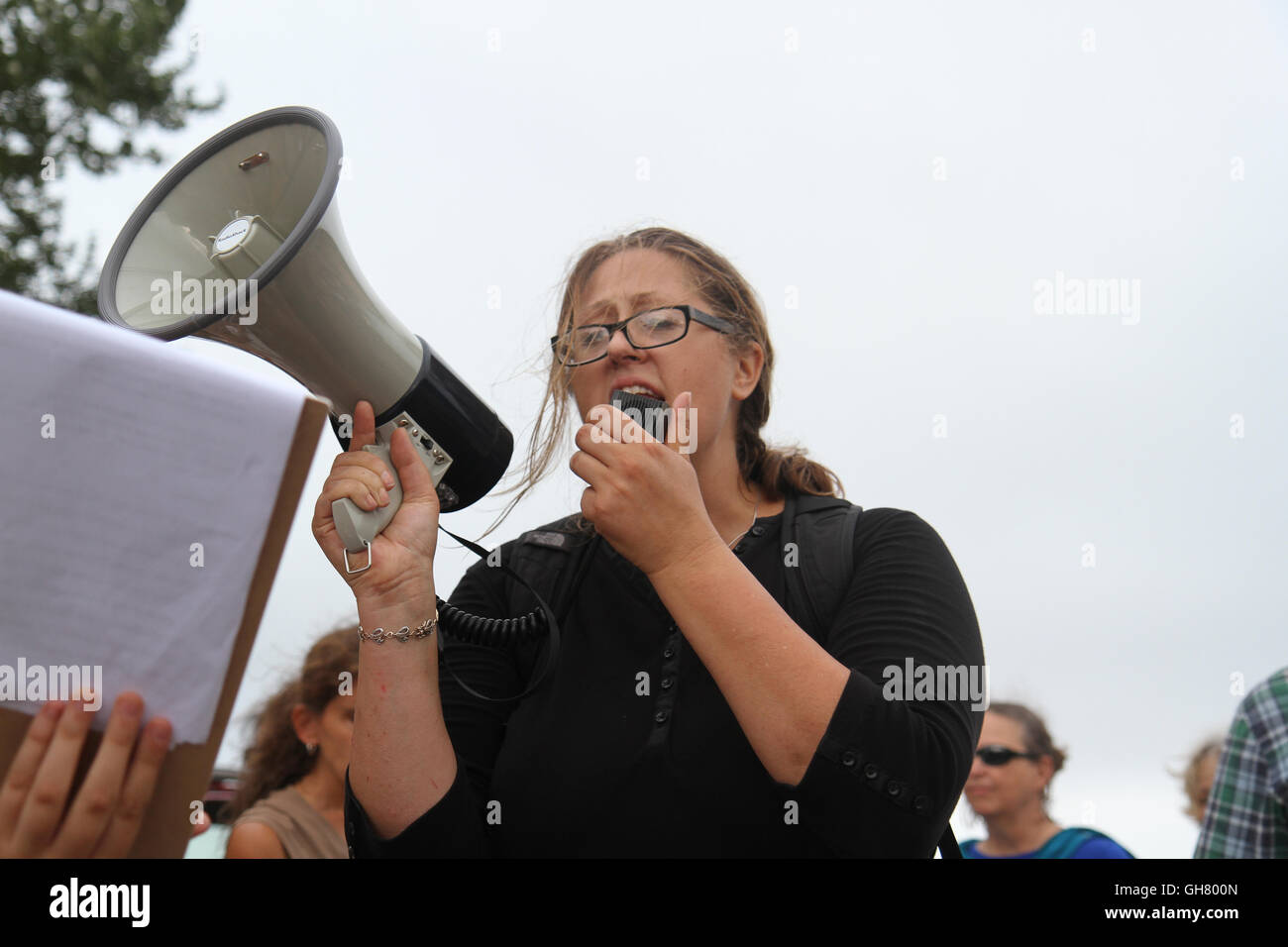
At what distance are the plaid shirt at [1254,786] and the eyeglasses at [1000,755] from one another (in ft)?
8.32

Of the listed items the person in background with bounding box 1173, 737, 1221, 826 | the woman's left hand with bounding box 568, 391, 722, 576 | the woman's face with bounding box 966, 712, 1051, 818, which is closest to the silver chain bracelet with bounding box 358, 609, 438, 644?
the woman's left hand with bounding box 568, 391, 722, 576

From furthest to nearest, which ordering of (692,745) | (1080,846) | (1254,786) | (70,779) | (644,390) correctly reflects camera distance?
(1080,846)
(1254,786)
(644,390)
(692,745)
(70,779)

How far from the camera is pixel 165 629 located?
38.9 inches

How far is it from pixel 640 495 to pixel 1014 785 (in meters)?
3.45

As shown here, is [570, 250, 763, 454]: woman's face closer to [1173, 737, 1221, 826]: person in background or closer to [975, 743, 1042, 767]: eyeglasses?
[975, 743, 1042, 767]: eyeglasses

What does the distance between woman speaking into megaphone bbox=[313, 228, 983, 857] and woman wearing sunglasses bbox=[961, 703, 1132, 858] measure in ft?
9.63

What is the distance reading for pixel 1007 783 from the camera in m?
4.37

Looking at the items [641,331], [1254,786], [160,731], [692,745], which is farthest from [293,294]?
[1254,786]

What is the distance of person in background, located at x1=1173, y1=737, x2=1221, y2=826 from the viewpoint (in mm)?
4605

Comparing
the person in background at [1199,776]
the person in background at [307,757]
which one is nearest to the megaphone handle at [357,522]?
the person in background at [307,757]

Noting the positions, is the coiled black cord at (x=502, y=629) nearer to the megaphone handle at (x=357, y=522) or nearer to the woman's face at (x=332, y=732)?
the megaphone handle at (x=357, y=522)

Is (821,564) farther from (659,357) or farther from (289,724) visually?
(289,724)
